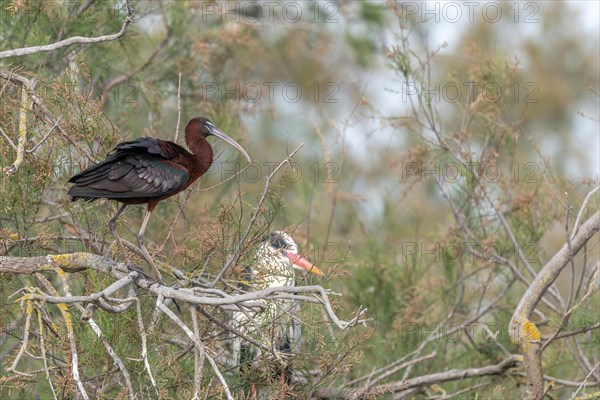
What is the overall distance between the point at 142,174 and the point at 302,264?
1.77 m

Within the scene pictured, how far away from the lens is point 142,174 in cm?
578

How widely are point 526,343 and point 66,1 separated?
13.2 ft

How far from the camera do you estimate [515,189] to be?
7.75 meters

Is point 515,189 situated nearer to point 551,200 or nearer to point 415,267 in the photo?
point 551,200

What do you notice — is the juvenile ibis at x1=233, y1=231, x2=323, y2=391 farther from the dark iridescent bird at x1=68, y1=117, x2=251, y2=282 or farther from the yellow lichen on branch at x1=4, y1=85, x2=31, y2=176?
the yellow lichen on branch at x1=4, y1=85, x2=31, y2=176

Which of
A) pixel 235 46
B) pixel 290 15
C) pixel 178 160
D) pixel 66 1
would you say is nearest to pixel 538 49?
pixel 290 15

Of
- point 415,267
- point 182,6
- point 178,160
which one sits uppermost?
point 182,6

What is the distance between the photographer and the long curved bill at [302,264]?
580 cm

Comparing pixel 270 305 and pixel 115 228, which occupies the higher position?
pixel 115 228

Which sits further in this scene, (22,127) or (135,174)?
(135,174)

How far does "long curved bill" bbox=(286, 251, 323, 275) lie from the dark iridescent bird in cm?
72

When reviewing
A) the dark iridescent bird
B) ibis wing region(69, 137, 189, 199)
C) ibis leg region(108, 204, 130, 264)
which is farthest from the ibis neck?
ibis leg region(108, 204, 130, 264)

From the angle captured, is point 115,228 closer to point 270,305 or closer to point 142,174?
point 142,174

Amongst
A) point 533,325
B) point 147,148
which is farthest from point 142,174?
point 533,325
